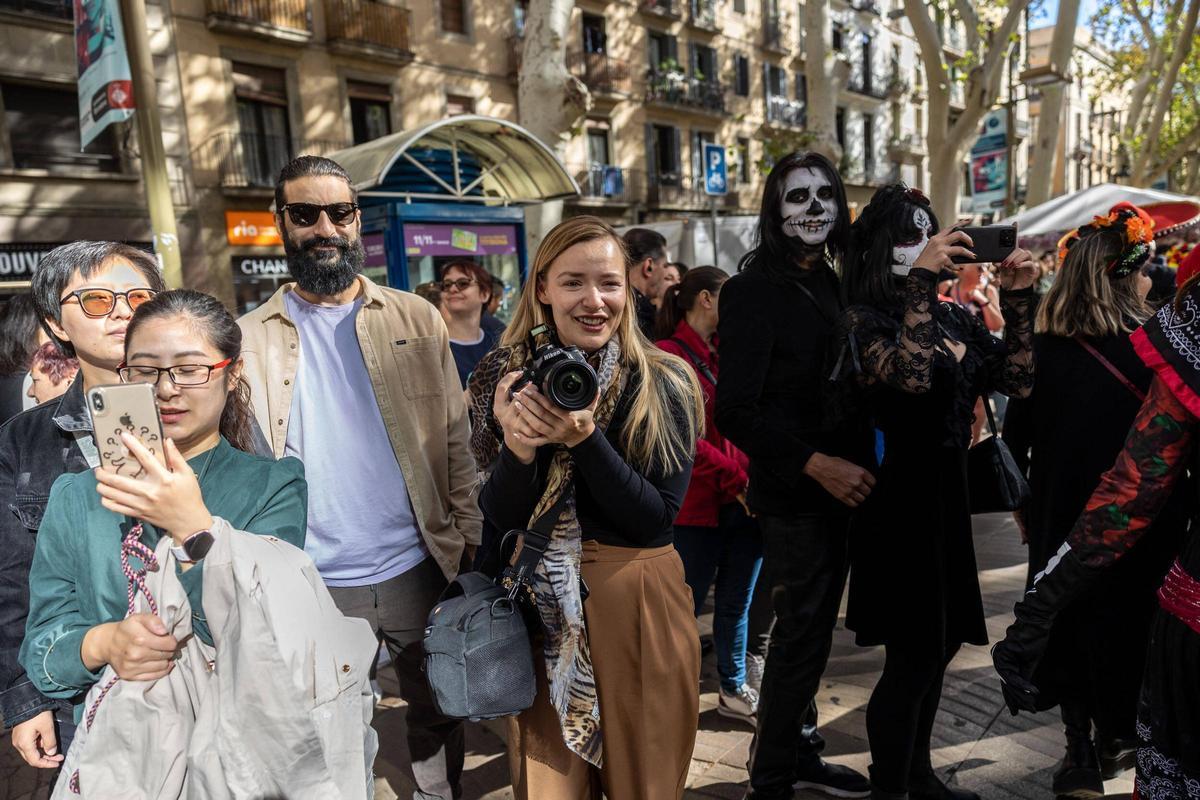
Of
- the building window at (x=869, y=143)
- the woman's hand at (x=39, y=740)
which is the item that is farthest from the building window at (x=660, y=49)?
the woman's hand at (x=39, y=740)

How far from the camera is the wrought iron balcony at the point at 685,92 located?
25.0 metres

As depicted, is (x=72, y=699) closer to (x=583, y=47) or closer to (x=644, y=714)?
(x=644, y=714)

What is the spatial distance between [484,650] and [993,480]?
1777 mm

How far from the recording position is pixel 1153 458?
169cm

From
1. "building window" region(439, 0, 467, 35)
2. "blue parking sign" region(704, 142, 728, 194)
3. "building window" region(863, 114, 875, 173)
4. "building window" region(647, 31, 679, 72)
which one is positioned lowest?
"blue parking sign" region(704, 142, 728, 194)

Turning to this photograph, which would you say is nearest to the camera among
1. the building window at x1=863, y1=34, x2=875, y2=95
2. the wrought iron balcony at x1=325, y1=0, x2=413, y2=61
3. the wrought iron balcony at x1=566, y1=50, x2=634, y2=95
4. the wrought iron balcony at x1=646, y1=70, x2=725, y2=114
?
the wrought iron balcony at x1=325, y1=0, x2=413, y2=61

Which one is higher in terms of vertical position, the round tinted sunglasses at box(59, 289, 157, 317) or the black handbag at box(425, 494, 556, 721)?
the round tinted sunglasses at box(59, 289, 157, 317)

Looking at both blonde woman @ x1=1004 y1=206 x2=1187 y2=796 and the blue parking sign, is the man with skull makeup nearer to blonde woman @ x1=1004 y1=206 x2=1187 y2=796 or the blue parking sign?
blonde woman @ x1=1004 y1=206 x2=1187 y2=796

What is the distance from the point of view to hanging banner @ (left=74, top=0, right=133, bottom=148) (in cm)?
526

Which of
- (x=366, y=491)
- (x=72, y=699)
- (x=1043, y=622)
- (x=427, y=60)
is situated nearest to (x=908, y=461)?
(x=1043, y=622)

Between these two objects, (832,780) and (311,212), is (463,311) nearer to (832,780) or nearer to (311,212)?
(311,212)

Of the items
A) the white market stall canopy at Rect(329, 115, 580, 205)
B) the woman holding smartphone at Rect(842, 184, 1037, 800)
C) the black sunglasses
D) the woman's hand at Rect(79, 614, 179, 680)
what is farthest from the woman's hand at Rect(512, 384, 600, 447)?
the white market stall canopy at Rect(329, 115, 580, 205)

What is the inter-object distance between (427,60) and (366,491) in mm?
19232

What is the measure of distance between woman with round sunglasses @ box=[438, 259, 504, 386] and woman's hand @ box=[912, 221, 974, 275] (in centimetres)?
279
